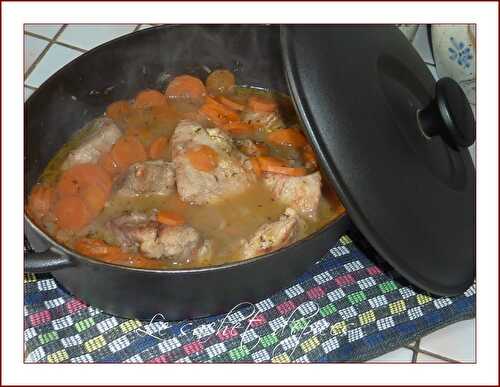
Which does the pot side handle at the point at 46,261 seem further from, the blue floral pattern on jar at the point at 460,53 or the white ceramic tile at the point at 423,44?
the white ceramic tile at the point at 423,44

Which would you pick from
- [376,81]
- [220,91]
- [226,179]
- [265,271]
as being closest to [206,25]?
[220,91]

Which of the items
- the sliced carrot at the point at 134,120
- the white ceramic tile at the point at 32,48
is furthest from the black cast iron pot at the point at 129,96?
the white ceramic tile at the point at 32,48

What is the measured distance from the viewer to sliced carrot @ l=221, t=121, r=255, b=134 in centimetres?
263

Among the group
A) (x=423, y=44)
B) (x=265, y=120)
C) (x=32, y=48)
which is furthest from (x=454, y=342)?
(x=32, y=48)

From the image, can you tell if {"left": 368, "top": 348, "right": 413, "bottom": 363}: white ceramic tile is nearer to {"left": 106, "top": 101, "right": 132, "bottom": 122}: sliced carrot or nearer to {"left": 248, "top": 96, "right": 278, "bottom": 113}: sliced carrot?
{"left": 248, "top": 96, "right": 278, "bottom": 113}: sliced carrot

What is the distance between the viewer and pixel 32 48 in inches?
124

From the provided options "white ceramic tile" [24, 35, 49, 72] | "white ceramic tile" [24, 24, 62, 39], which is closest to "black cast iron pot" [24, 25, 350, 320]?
"white ceramic tile" [24, 35, 49, 72]

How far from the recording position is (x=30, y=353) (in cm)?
206

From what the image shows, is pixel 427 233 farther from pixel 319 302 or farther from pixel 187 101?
pixel 187 101

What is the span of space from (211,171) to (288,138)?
38 centimetres

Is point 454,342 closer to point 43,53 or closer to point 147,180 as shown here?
point 147,180

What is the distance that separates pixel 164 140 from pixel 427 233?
3.37 feet

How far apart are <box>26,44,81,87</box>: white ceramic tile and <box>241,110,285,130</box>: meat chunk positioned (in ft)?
3.18

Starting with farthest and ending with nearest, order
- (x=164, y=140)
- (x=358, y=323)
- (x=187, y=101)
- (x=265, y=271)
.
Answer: (x=187, y=101)
(x=164, y=140)
(x=358, y=323)
(x=265, y=271)
